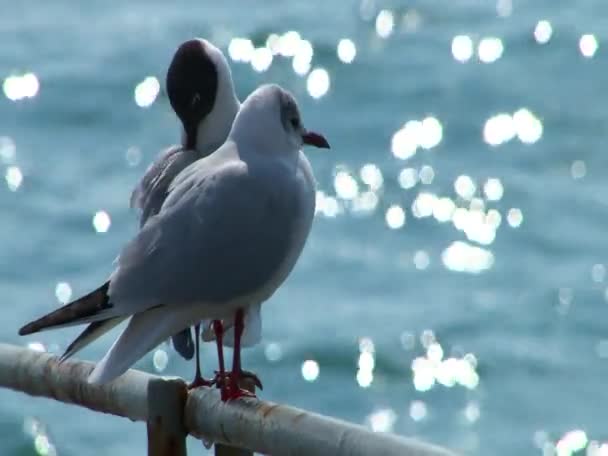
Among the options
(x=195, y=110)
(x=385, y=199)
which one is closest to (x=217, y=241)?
(x=195, y=110)

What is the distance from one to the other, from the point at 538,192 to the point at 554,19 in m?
3.07

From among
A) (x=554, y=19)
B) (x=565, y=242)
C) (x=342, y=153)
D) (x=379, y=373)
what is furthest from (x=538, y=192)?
(x=554, y=19)

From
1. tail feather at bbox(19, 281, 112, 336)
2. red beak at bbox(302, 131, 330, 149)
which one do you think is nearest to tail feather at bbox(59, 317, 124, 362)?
tail feather at bbox(19, 281, 112, 336)

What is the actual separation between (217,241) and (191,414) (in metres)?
0.49

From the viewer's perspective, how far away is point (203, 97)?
342cm

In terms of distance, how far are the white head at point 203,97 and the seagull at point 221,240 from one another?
0.46m

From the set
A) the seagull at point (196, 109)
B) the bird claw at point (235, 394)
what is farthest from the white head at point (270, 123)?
the bird claw at point (235, 394)

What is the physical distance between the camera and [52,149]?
12.0 meters

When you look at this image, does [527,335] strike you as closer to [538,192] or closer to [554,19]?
[538,192]

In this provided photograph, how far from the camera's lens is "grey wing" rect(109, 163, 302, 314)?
9.07ft

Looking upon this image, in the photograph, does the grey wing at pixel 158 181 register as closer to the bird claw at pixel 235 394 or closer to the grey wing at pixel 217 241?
the grey wing at pixel 217 241

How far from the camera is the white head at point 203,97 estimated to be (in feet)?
11.2

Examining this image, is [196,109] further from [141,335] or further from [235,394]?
[235,394]

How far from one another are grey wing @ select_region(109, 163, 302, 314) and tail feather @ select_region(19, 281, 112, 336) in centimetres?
12
